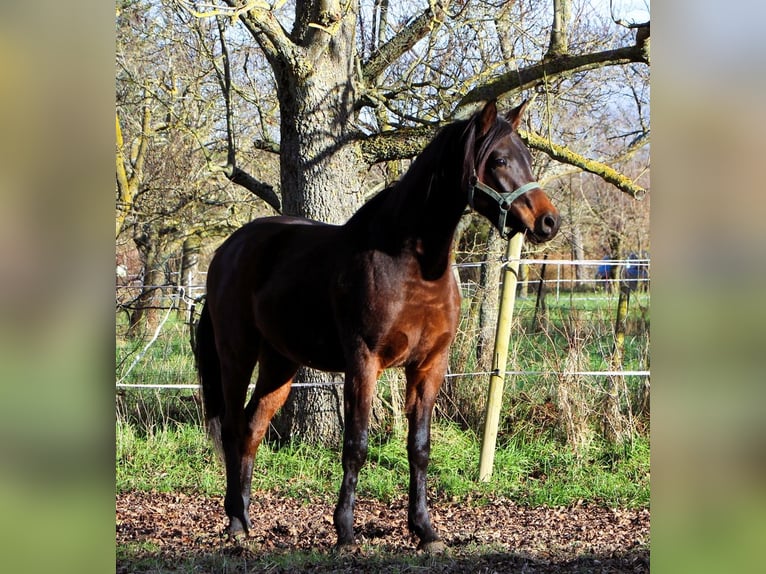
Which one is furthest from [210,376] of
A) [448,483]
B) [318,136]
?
[318,136]

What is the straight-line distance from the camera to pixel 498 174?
12.5 ft

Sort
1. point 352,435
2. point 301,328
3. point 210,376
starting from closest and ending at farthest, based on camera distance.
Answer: point 352,435 < point 301,328 < point 210,376

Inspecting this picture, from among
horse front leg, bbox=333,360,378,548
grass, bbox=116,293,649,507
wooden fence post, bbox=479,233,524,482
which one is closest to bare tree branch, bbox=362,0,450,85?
wooden fence post, bbox=479,233,524,482

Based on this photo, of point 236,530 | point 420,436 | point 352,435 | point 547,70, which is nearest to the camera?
point 352,435

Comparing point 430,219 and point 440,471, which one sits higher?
point 430,219

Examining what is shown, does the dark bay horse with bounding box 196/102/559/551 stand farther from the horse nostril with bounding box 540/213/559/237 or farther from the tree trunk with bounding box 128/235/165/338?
the tree trunk with bounding box 128/235/165/338

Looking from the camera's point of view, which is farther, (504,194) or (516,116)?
(516,116)

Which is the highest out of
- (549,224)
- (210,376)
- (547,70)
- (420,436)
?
(547,70)

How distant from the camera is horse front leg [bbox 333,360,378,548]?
4.02 meters

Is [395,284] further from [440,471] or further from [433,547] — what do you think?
[440,471]

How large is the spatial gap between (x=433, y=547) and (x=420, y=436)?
1.98 ft

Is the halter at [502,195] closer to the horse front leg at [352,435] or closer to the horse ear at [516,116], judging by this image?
the horse ear at [516,116]
